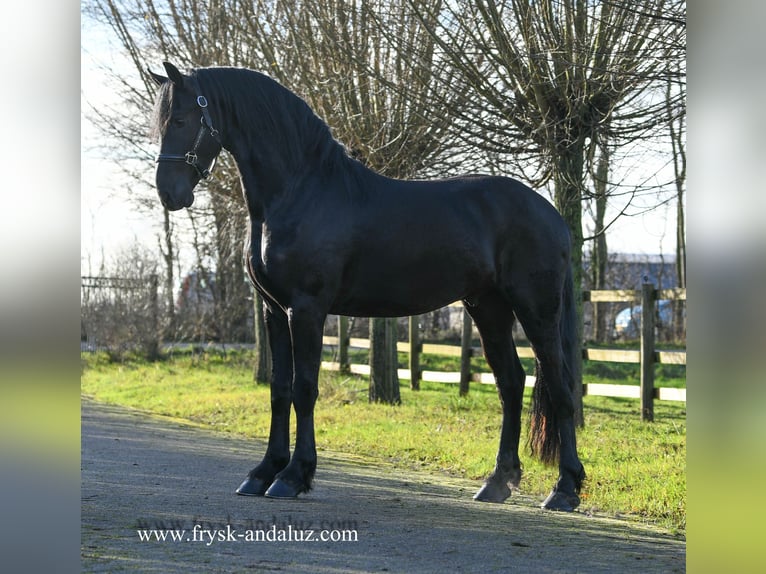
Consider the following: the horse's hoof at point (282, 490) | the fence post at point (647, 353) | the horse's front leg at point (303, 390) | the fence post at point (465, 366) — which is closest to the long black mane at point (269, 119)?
the horse's front leg at point (303, 390)

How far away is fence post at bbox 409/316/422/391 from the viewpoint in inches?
567

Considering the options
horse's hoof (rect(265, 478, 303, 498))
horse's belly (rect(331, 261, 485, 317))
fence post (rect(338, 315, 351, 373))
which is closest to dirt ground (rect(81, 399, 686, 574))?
horse's hoof (rect(265, 478, 303, 498))

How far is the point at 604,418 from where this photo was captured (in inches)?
438

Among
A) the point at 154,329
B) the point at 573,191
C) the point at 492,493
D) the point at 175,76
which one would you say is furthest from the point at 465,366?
the point at 175,76

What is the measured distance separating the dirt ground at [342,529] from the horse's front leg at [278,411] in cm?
18

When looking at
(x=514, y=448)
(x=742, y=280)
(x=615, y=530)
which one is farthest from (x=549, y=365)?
(x=742, y=280)

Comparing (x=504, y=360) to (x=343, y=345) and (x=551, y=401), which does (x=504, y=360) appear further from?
(x=343, y=345)

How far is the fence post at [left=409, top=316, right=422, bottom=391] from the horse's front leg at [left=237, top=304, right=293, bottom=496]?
27.8ft

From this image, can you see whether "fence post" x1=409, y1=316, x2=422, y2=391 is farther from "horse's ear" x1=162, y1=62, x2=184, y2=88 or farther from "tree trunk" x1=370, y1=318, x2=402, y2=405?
"horse's ear" x1=162, y1=62, x2=184, y2=88

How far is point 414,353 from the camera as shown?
14.5 meters

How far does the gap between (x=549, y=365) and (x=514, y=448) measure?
682 mm

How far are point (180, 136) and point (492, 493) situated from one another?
3.23 meters

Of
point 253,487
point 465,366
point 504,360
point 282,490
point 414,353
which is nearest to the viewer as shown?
point 282,490

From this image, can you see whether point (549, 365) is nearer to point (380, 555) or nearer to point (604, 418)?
point (380, 555)
